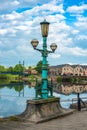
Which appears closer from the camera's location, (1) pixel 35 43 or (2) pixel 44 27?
(1) pixel 35 43

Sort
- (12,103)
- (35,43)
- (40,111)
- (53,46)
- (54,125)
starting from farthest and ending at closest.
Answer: (12,103) → (53,46) → (35,43) → (40,111) → (54,125)

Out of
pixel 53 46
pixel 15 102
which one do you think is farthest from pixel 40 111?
pixel 15 102

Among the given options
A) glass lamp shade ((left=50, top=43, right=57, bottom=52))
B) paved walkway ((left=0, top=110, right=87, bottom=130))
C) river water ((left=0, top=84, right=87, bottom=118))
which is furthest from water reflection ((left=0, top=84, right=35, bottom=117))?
paved walkway ((left=0, top=110, right=87, bottom=130))

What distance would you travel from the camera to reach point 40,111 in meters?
15.6

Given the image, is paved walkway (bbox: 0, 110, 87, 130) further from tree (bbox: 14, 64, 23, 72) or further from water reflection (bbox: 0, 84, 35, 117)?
tree (bbox: 14, 64, 23, 72)

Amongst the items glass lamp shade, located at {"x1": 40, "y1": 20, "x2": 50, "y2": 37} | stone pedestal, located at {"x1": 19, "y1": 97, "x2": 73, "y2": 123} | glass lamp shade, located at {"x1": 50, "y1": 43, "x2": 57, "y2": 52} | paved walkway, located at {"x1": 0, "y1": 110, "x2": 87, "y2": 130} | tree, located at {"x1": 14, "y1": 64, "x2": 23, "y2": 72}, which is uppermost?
tree, located at {"x1": 14, "y1": 64, "x2": 23, "y2": 72}

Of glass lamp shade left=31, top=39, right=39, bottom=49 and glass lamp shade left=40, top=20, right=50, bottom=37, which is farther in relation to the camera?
glass lamp shade left=40, top=20, right=50, bottom=37

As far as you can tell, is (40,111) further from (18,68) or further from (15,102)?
(18,68)

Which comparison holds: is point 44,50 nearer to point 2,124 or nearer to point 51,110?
point 51,110

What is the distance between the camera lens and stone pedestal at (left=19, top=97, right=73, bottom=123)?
49.9 ft

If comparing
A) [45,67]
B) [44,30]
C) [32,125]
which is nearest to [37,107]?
[32,125]

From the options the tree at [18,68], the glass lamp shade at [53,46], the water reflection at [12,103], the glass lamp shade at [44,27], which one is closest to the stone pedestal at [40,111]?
the glass lamp shade at [53,46]

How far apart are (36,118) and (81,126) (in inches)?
93.0

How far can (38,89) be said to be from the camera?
16438 mm
